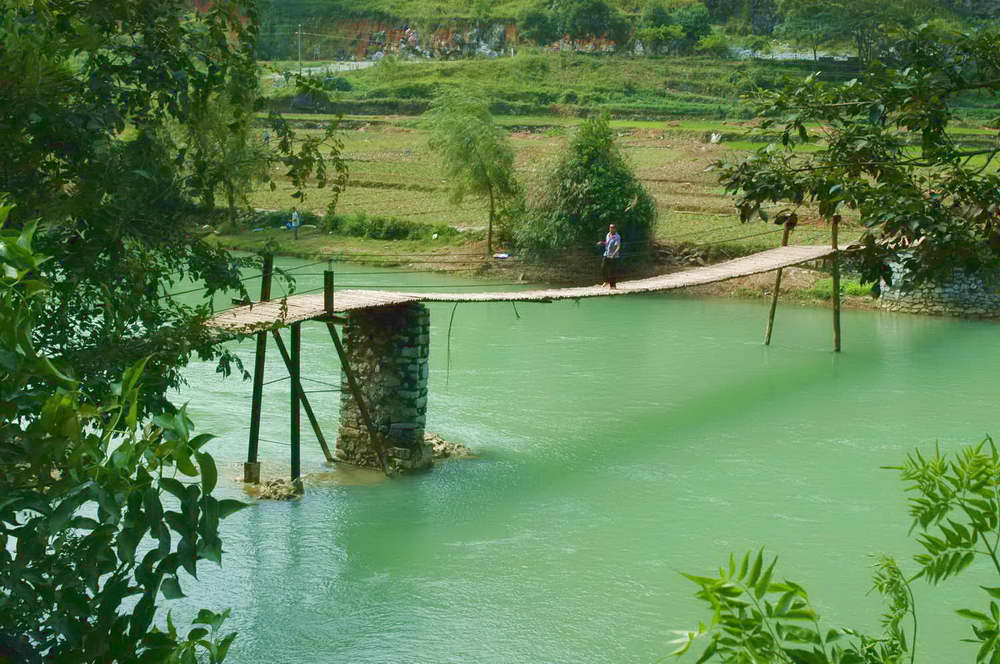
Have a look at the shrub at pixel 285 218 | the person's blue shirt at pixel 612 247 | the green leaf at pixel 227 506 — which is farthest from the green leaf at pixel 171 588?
the shrub at pixel 285 218

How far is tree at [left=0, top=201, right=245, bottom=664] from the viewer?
2.50m

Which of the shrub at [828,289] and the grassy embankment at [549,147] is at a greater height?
the grassy embankment at [549,147]

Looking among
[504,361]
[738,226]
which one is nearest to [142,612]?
[504,361]

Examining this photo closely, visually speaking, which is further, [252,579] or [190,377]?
[190,377]

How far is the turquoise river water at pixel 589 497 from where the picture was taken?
8.59m

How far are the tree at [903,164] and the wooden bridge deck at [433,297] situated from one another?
4.43m

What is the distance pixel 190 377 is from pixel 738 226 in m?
14.2

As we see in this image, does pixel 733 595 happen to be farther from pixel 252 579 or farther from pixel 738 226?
pixel 738 226

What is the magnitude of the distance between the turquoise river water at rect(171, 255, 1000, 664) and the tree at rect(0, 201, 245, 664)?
17.6 feet

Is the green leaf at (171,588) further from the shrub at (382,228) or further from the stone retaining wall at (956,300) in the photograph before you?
the shrub at (382,228)

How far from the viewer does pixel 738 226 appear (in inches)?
1013

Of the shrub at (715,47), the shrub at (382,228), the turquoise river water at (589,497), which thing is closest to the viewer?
the turquoise river water at (589,497)

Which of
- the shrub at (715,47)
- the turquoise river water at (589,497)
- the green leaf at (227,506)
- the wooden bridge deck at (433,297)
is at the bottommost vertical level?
the turquoise river water at (589,497)

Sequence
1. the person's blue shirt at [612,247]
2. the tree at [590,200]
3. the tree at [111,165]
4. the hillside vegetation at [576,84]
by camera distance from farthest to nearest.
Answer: the hillside vegetation at [576,84] → the tree at [590,200] → the person's blue shirt at [612,247] → the tree at [111,165]
